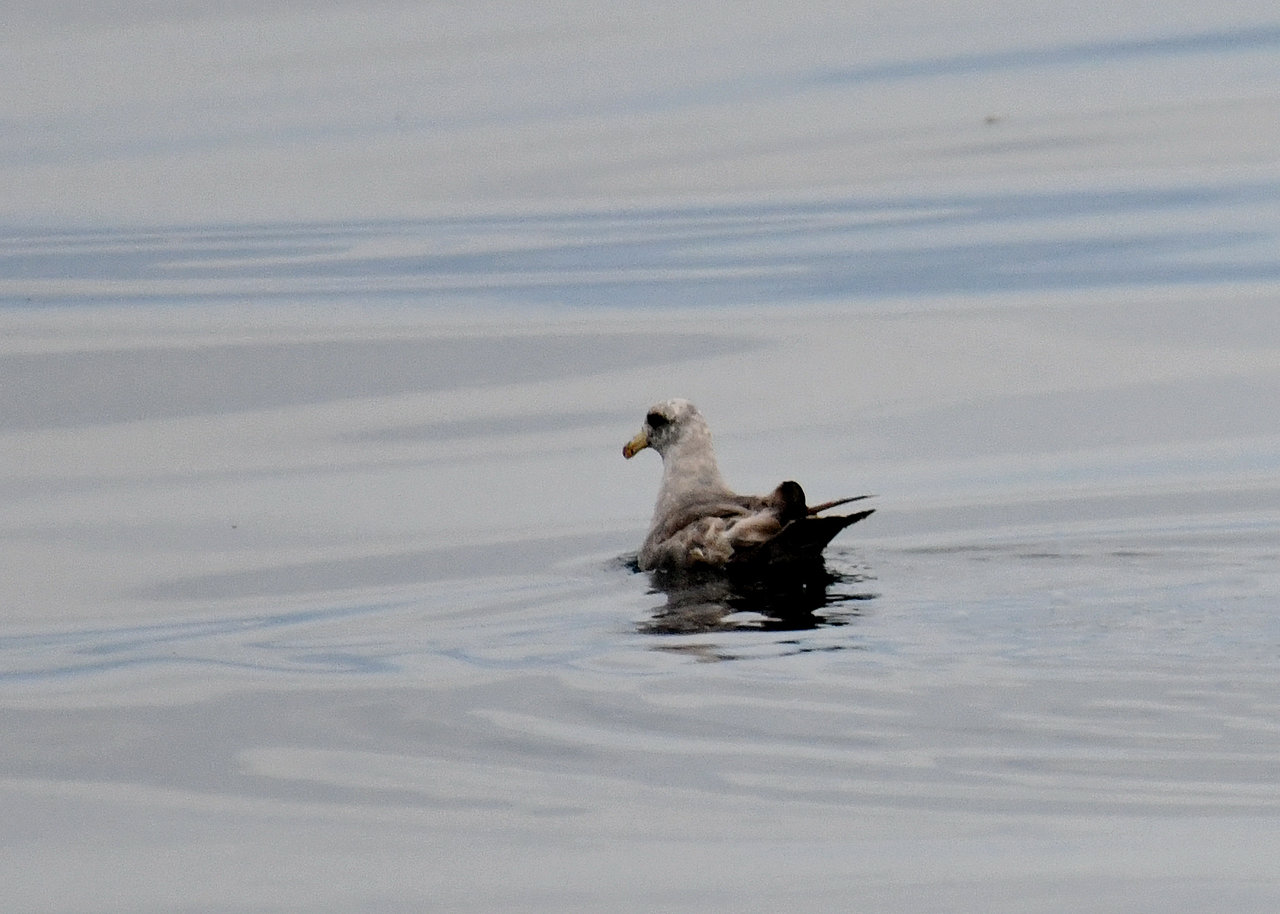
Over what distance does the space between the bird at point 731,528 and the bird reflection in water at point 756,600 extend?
6 cm

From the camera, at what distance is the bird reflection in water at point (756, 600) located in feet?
33.9

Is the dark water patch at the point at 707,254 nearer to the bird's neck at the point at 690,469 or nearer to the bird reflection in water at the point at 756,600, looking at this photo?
the bird's neck at the point at 690,469

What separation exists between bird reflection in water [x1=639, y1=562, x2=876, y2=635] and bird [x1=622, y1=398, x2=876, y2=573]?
0.06 metres

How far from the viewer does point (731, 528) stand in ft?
37.8

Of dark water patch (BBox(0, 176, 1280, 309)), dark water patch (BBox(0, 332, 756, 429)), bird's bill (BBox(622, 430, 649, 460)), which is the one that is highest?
dark water patch (BBox(0, 176, 1280, 309))

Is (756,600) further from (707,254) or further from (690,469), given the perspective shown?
(707,254)

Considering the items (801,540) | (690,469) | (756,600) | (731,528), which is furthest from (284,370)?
(756,600)

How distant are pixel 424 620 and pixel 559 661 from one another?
133 centimetres

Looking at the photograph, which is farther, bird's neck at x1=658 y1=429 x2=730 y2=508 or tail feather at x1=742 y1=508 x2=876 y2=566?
bird's neck at x1=658 y1=429 x2=730 y2=508

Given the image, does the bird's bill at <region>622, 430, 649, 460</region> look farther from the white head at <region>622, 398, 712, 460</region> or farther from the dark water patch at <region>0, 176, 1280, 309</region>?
the dark water patch at <region>0, 176, 1280, 309</region>

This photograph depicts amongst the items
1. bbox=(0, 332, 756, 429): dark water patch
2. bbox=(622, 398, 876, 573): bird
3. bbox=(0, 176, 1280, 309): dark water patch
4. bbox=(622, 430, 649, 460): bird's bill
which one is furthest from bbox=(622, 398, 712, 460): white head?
bbox=(0, 176, 1280, 309): dark water patch

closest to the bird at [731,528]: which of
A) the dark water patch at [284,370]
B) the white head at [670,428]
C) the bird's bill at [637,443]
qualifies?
the white head at [670,428]

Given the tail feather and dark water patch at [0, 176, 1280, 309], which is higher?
dark water patch at [0, 176, 1280, 309]

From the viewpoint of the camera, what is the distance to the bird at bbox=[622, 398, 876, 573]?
444 inches
